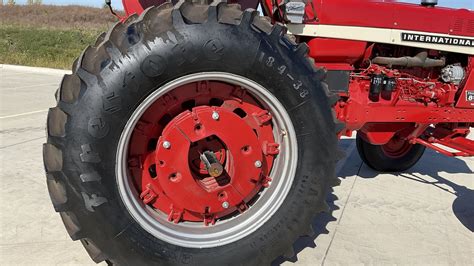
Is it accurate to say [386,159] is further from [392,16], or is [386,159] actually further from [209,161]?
[209,161]

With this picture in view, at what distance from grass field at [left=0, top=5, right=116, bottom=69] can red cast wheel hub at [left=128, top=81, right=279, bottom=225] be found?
33.0 inches

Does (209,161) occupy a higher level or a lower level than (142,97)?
lower

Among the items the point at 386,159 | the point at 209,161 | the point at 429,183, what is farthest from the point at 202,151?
the point at 429,183

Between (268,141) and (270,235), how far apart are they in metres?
0.48

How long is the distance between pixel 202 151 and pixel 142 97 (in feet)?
1.56

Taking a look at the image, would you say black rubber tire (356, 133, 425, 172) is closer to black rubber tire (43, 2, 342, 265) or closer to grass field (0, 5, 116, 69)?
black rubber tire (43, 2, 342, 265)

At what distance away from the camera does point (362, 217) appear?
3.03 m

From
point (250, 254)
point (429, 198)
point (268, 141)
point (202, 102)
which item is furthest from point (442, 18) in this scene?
point (250, 254)

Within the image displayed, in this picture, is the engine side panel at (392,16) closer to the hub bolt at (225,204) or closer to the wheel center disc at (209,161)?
the wheel center disc at (209,161)

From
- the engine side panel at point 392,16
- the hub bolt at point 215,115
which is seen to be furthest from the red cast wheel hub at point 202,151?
the engine side panel at point 392,16

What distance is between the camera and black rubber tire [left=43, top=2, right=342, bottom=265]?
175 centimetres

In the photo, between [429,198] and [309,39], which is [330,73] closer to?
[309,39]

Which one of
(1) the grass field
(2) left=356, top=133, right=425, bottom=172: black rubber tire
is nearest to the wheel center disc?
(1) the grass field

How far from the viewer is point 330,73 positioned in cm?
277
